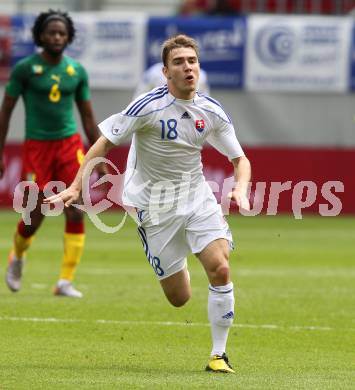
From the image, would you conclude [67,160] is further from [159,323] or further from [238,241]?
[238,241]


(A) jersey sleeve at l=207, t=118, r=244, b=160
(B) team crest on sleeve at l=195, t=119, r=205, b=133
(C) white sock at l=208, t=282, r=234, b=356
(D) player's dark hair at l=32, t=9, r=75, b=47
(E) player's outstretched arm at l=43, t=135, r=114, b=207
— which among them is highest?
(D) player's dark hair at l=32, t=9, r=75, b=47

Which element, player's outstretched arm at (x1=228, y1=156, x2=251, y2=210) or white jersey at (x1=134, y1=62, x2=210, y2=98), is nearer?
player's outstretched arm at (x1=228, y1=156, x2=251, y2=210)

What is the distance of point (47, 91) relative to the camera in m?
13.7

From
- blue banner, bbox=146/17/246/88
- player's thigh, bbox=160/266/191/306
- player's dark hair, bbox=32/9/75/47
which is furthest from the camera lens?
blue banner, bbox=146/17/246/88

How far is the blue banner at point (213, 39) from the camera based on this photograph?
86.2 ft

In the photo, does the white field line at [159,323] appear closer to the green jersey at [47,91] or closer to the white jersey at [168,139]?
the white jersey at [168,139]

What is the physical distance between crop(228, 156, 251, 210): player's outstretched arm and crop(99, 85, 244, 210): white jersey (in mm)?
76

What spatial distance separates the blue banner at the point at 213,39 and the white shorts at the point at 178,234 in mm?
16833

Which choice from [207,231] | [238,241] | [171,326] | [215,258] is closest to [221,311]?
[215,258]

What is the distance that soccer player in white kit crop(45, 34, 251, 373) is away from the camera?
9234mm

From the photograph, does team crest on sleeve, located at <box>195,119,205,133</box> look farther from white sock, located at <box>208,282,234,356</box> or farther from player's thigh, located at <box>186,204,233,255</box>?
white sock, located at <box>208,282,234,356</box>

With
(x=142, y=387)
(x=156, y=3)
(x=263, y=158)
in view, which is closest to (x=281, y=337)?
(x=142, y=387)

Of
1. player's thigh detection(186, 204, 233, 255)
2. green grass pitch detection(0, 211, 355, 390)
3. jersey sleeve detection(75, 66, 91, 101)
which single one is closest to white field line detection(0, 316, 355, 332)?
green grass pitch detection(0, 211, 355, 390)

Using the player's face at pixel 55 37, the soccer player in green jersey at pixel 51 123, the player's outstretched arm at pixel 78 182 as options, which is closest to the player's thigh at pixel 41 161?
the soccer player in green jersey at pixel 51 123
